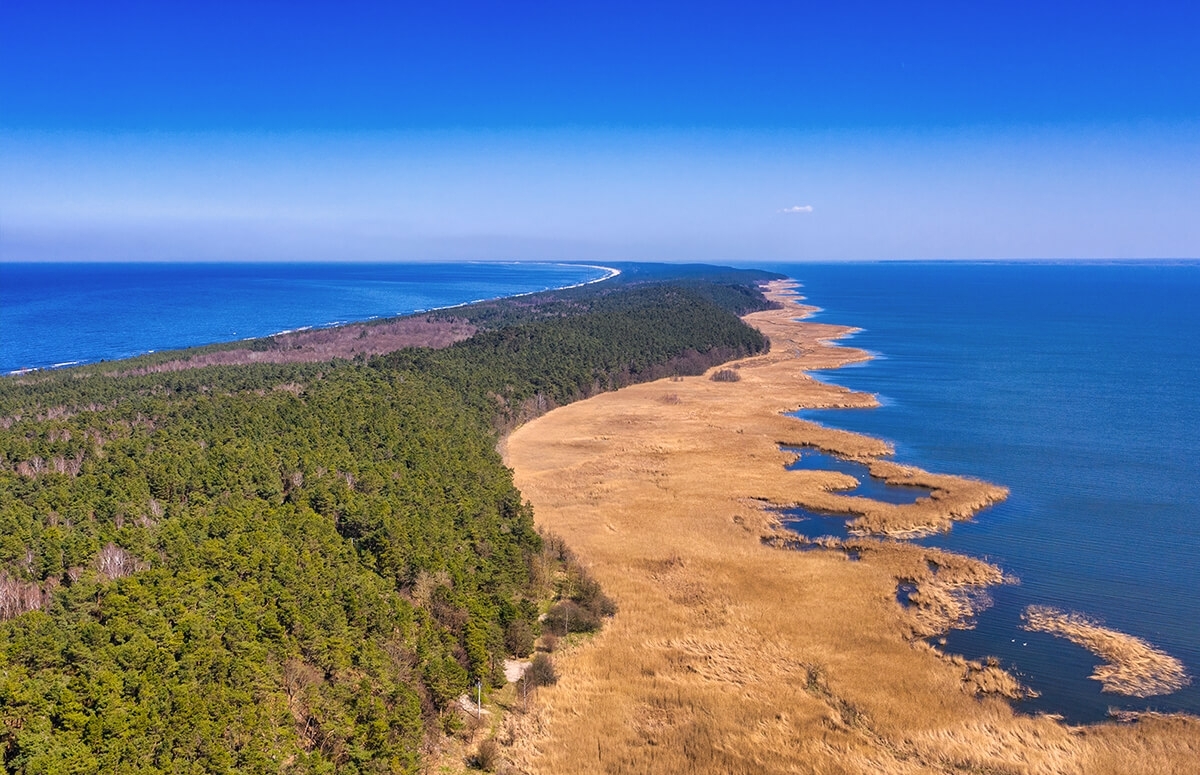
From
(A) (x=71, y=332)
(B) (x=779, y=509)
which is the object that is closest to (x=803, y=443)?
(B) (x=779, y=509)

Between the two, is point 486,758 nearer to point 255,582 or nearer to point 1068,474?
point 255,582

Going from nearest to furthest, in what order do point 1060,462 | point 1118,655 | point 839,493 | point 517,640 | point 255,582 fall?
point 255,582 < point 1118,655 < point 517,640 < point 839,493 < point 1060,462

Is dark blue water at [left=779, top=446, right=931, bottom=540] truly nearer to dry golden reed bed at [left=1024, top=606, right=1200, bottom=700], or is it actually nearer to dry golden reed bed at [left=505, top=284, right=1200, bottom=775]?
dry golden reed bed at [left=505, top=284, right=1200, bottom=775]

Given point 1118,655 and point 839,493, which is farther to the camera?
point 839,493

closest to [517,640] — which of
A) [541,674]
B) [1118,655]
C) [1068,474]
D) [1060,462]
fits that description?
[541,674]

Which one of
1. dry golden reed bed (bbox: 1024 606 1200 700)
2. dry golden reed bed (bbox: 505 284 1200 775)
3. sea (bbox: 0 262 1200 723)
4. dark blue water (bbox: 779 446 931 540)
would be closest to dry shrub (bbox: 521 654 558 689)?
dry golden reed bed (bbox: 505 284 1200 775)

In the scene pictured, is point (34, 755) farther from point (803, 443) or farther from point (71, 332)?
point (71, 332)

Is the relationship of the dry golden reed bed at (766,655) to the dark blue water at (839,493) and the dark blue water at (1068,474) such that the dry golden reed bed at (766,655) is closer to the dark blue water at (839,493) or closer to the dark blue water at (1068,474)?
the dark blue water at (839,493)
